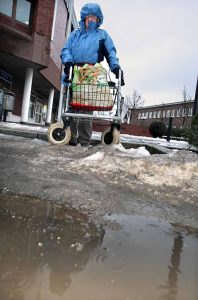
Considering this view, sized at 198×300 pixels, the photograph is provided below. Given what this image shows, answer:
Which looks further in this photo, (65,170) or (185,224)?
(65,170)

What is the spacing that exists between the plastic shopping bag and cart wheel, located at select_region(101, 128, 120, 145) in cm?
58

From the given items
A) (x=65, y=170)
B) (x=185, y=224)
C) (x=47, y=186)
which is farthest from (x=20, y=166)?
(x=185, y=224)

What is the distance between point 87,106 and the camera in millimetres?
5426

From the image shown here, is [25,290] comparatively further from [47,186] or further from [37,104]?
[37,104]

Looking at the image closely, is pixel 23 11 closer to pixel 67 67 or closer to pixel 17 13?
pixel 17 13

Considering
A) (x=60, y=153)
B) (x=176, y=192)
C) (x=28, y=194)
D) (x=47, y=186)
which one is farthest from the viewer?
(x=60, y=153)

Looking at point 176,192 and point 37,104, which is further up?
point 37,104

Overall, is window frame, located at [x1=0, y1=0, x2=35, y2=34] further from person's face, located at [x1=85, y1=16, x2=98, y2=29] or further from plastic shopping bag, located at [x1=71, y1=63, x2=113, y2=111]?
plastic shopping bag, located at [x1=71, y1=63, x2=113, y2=111]

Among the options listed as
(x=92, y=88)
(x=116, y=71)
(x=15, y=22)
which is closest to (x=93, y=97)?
(x=92, y=88)

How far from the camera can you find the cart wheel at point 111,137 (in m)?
5.86

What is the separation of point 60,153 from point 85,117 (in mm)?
1351

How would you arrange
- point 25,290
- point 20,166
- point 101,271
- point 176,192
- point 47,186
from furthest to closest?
point 20,166, point 176,192, point 47,186, point 101,271, point 25,290

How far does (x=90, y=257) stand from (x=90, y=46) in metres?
4.56

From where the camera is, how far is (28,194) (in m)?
2.34
